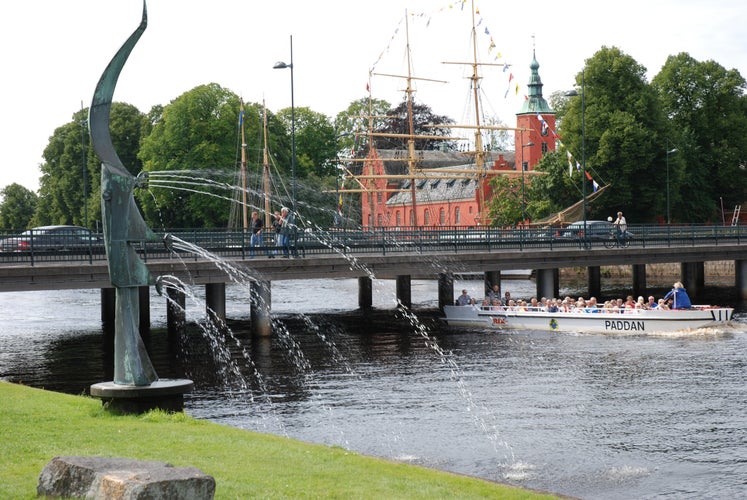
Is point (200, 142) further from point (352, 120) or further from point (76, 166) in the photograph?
point (352, 120)

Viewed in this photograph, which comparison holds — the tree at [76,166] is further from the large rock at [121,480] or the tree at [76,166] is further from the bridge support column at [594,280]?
the large rock at [121,480]

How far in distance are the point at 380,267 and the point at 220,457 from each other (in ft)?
97.9

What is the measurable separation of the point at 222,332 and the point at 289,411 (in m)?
A: 21.1

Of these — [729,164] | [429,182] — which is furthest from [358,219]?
[729,164]

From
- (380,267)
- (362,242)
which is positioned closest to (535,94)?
(362,242)

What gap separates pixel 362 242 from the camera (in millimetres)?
46219

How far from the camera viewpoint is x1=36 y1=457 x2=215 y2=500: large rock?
1055 cm

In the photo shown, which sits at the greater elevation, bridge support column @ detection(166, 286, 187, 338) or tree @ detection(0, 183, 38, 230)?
tree @ detection(0, 183, 38, 230)

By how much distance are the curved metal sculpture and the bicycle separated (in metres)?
40.3

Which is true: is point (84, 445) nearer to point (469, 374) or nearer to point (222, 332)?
point (469, 374)

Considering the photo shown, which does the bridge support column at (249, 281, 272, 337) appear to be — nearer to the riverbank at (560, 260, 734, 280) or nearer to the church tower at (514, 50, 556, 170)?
the riverbank at (560, 260, 734, 280)

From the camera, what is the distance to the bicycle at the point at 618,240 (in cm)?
5588

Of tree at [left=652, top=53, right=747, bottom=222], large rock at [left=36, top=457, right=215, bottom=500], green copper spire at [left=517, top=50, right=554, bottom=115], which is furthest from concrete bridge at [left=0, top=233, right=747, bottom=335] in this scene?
green copper spire at [left=517, top=50, right=554, bottom=115]

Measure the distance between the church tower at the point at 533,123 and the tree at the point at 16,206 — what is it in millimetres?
85758
